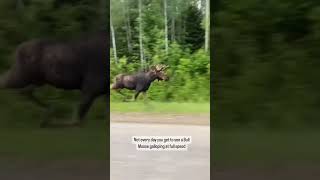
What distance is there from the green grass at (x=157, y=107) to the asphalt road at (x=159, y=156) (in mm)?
111

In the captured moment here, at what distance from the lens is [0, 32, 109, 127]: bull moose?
488 cm

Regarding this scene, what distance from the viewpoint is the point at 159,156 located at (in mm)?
4559

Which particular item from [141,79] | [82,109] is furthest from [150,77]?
[82,109]

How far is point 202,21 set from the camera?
4.62 m

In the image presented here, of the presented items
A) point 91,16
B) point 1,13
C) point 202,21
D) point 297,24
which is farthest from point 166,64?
point 1,13

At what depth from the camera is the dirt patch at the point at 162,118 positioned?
14.9 feet

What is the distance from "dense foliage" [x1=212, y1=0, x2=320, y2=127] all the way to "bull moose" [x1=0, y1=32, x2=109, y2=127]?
0.93 meters

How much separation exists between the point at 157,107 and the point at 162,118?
10 cm

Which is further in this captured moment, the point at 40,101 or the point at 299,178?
the point at 40,101

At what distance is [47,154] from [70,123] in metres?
0.31

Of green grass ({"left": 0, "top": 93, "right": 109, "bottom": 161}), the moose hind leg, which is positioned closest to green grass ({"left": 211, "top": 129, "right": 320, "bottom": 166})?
green grass ({"left": 0, "top": 93, "right": 109, "bottom": 161})

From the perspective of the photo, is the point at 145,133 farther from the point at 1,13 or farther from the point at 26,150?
the point at 1,13

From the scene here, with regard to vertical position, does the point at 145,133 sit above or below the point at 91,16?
below

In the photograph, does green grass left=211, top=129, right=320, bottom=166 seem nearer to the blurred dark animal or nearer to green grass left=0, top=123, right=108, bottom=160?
the blurred dark animal
